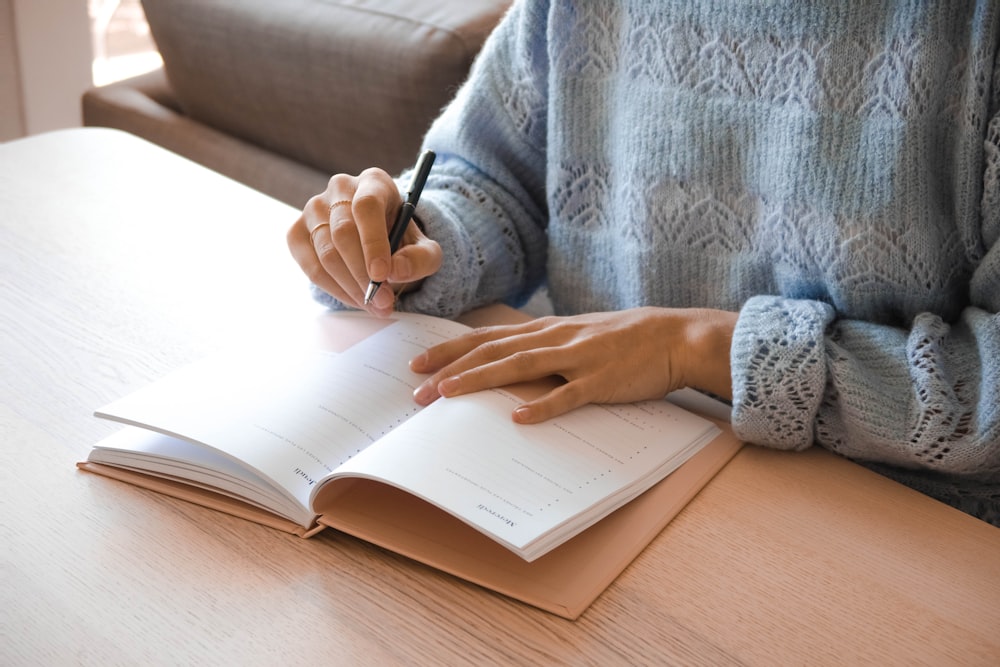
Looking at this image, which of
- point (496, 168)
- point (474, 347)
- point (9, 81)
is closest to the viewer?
point (474, 347)

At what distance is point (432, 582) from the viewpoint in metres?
0.67

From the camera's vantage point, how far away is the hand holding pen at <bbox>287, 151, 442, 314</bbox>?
2.95 ft

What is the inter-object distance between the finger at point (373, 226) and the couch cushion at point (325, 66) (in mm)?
646

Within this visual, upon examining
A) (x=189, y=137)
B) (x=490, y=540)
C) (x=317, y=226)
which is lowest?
(x=189, y=137)

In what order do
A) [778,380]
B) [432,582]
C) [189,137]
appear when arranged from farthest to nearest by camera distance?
[189,137] → [778,380] → [432,582]

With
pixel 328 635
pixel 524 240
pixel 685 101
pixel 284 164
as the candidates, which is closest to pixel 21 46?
pixel 284 164

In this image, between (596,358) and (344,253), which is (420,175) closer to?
(344,253)

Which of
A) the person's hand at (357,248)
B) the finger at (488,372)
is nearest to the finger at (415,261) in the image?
the person's hand at (357,248)

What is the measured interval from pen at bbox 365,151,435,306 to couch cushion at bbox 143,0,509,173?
576 mm

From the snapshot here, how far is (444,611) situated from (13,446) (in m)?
0.39

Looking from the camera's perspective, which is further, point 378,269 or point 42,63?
point 42,63

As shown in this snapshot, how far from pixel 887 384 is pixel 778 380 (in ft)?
0.29

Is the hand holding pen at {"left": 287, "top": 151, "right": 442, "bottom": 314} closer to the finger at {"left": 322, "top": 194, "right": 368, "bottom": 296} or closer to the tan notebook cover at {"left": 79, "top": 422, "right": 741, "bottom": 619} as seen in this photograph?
the finger at {"left": 322, "top": 194, "right": 368, "bottom": 296}

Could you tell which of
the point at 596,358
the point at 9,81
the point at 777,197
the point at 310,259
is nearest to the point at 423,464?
the point at 596,358
